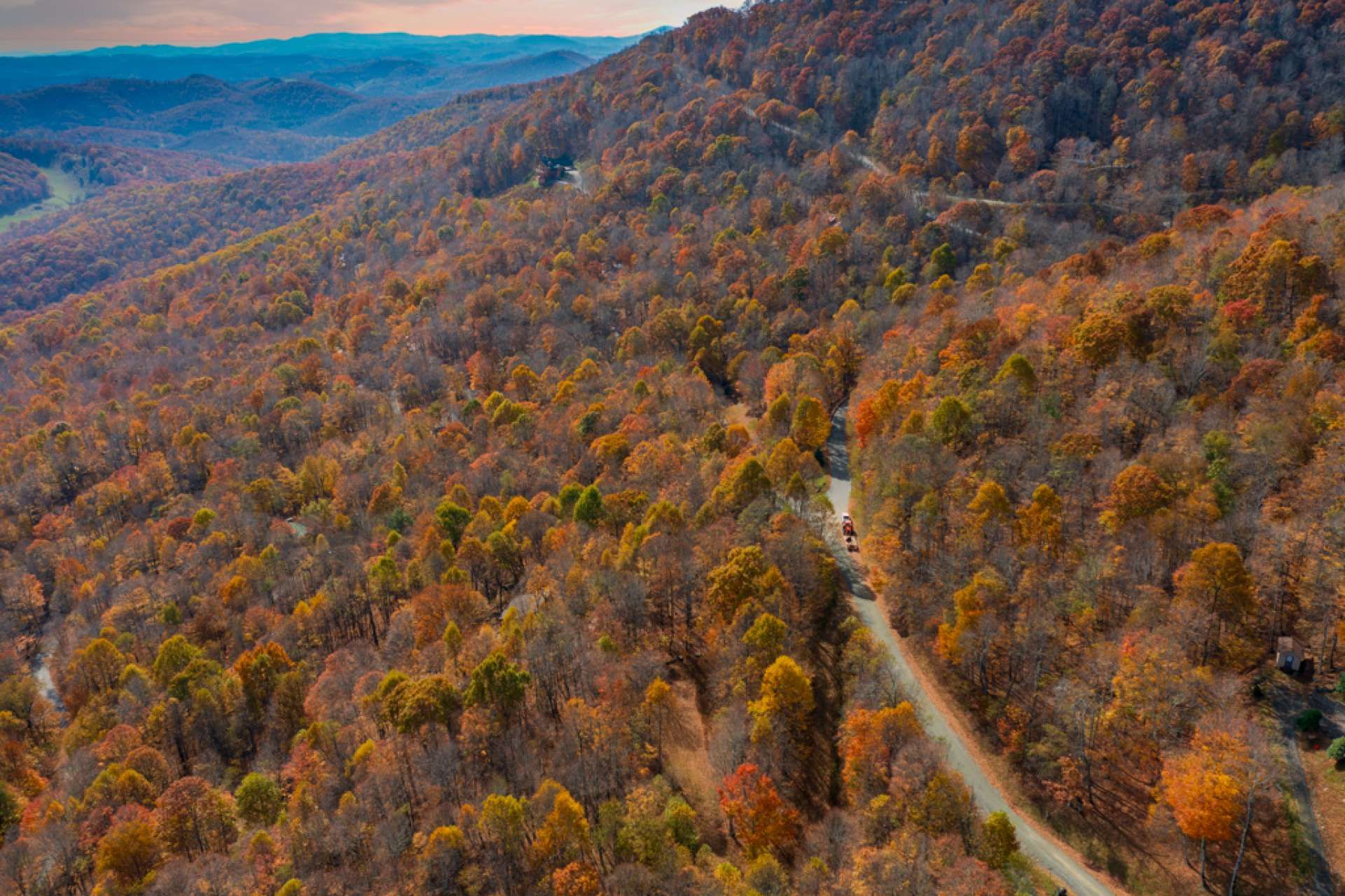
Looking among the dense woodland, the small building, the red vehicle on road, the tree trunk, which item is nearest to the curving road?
the red vehicle on road

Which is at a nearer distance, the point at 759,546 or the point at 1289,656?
the point at 1289,656

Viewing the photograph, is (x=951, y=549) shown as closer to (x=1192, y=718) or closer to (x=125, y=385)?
(x=1192, y=718)

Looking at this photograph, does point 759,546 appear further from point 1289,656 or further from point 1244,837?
point 1289,656

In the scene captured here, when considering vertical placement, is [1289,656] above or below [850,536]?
above

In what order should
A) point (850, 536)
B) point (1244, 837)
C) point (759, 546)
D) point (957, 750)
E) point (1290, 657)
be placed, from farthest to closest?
point (850, 536), point (759, 546), point (957, 750), point (1290, 657), point (1244, 837)

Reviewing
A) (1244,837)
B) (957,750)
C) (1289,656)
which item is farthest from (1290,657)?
(957,750)

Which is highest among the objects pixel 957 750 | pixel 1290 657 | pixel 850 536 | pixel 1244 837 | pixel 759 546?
pixel 1290 657

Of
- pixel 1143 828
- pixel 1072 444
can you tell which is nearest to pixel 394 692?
pixel 1143 828
